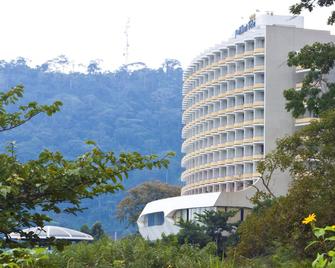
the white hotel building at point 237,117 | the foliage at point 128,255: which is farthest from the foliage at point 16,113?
the white hotel building at point 237,117

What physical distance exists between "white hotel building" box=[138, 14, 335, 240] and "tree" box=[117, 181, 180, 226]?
918 cm

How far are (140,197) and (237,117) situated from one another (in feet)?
80.6

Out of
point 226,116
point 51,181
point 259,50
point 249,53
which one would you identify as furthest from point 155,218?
point 51,181

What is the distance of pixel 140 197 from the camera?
127 meters

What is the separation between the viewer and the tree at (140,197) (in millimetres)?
126688

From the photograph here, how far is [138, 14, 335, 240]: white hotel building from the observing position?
99250 millimetres

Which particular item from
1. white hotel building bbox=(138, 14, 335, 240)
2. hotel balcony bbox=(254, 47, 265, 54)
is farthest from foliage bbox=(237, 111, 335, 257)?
hotel balcony bbox=(254, 47, 265, 54)

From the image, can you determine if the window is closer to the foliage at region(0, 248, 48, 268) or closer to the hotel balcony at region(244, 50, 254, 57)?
the hotel balcony at region(244, 50, 254, 57)

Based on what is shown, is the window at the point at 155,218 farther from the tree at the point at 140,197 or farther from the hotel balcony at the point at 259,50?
the hotel balcony at the point at 259,50

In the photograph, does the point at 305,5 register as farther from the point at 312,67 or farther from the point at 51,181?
the point at 51,181

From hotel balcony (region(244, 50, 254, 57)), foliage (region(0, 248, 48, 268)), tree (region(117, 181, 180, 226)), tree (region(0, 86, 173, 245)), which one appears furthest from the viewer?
tree (region(117, 181, 180, 226))

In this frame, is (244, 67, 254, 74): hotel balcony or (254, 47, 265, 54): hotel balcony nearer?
(254, 47, 265, 54): hotel balcony

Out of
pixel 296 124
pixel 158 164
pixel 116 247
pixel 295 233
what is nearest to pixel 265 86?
pixel 296 124

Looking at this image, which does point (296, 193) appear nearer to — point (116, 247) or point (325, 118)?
point (325, 118)
